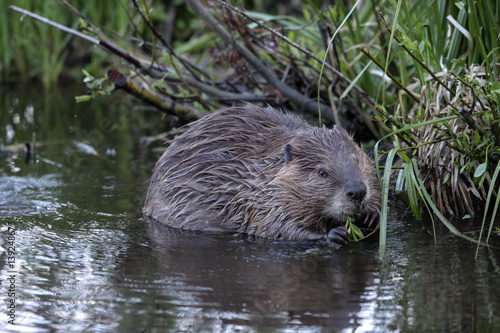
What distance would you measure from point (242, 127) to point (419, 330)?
66.9 inches

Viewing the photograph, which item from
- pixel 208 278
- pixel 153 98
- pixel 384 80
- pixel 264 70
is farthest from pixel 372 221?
pixel 153 98

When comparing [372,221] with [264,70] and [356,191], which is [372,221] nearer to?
[356,191]

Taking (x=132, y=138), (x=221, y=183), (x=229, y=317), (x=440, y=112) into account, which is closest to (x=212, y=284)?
(x=229, y=317)

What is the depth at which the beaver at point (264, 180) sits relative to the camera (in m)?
3.01

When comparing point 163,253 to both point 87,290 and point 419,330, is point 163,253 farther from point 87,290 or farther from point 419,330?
point 419,330

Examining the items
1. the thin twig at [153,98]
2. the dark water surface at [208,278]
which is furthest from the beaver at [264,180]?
the thin twig at [153,98]

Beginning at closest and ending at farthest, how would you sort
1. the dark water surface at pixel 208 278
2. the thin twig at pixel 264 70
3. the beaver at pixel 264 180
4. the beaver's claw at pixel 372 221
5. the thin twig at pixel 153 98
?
1. the dark water surface at pixel 208 278
2. the beaver at pixel 264 180
3. the beaver's claw at pixel 372 221
4. the thin twig at pixel 153 98
5. the thin twig at pixel 264 70

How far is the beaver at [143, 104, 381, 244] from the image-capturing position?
9.88 feet

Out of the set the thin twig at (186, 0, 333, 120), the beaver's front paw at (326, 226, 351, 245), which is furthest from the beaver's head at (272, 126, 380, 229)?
the thin twig at (186, 0, 333, 120)

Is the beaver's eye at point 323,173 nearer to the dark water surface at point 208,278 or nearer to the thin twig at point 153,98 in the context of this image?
the dark water surface at point 208,278

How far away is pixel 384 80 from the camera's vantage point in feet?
11.6

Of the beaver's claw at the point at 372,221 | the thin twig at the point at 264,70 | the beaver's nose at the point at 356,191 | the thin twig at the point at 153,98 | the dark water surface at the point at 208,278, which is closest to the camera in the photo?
the dark water surface at the point at 208,278

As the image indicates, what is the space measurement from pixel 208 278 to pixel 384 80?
1.61 m

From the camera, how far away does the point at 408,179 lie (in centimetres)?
298
